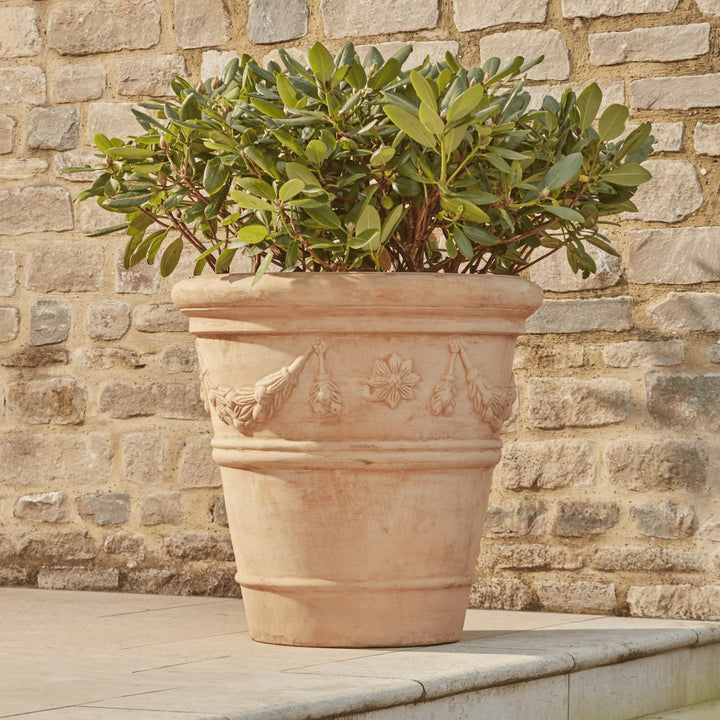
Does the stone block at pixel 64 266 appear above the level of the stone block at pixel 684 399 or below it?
above

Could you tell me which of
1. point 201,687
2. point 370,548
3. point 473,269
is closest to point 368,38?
point 473,269

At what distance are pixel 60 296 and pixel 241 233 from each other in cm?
148

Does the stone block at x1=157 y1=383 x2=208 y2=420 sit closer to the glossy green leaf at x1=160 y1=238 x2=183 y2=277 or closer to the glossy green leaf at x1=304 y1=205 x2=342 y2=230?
the glossy green leaf at x1=160 y1=238 x2=183 y2=277

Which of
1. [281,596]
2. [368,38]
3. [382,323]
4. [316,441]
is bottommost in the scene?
[281,596]

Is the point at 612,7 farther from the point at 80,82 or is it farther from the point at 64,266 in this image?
the point at 64,266

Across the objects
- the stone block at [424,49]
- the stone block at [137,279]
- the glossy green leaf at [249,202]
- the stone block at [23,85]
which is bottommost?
the stone block at [137,279]

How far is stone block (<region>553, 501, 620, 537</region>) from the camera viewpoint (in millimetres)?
3221

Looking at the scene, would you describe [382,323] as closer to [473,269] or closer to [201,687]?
[473,269]

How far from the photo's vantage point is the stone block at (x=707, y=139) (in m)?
3.20

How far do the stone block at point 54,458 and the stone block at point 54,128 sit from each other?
0.83m

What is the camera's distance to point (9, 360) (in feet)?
12.5

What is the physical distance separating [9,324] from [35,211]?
0.33 metres

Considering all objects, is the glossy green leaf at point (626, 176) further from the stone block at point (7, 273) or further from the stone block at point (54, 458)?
the stone block at point (7, 273)

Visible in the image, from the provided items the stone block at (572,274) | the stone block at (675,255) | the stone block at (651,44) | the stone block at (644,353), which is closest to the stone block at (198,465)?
the stone block at (572,274)
